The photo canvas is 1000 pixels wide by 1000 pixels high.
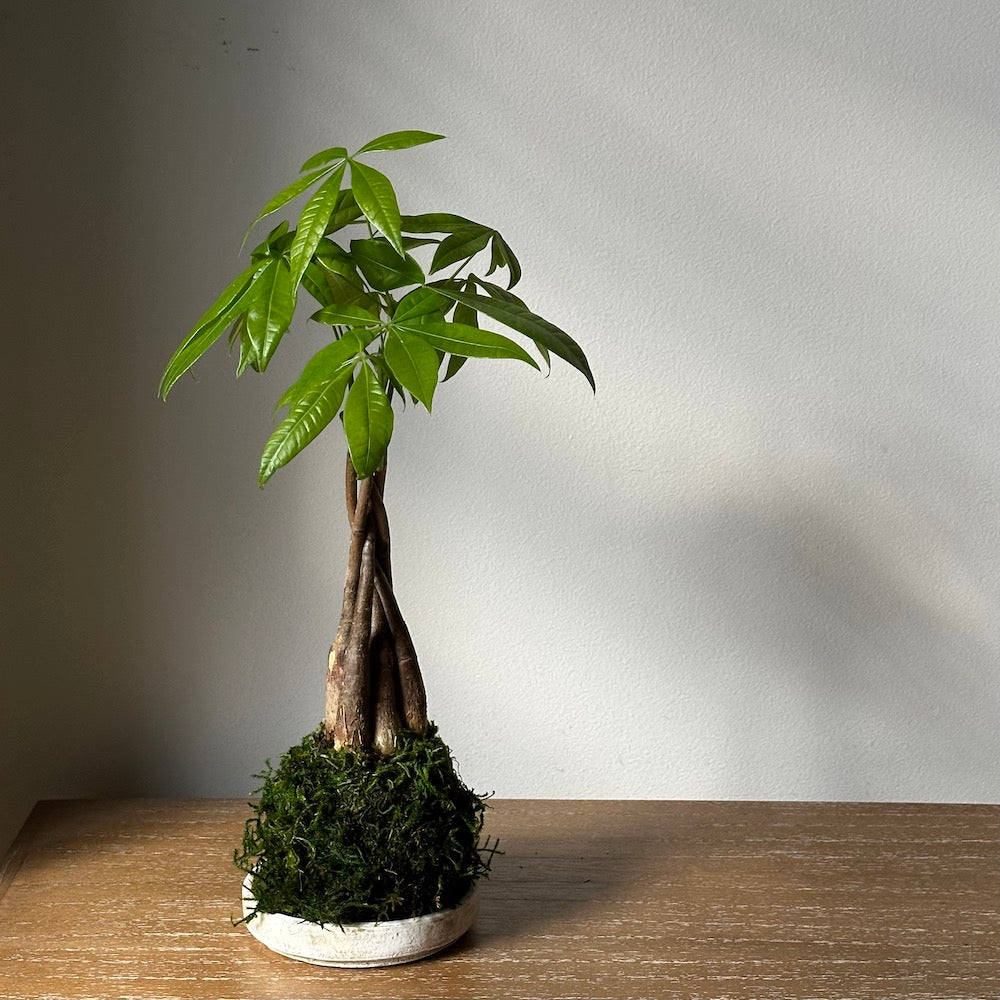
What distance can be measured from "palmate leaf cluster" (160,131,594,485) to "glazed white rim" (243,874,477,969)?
347 mm

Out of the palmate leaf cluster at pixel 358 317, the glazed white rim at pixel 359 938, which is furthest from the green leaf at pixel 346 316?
the glazed white rim at pixel 359 938

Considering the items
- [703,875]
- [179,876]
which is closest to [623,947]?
[703,875]

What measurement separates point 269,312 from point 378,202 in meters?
0.10

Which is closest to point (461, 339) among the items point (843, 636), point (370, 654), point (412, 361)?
point (412, 361)

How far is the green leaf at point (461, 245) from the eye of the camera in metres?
0.83

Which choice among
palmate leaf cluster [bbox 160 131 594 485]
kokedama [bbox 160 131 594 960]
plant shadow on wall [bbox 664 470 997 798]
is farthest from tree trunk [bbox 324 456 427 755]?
plant shadow on wall [bbox 664 470 997 798]

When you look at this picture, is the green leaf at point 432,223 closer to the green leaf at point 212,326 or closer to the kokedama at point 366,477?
the kokedama at point 366,477

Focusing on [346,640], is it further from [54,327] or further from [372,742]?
[54,327]

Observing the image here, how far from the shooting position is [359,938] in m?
0.83

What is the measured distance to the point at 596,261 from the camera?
119 cm

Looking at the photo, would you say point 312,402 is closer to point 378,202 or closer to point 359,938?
point 378,202

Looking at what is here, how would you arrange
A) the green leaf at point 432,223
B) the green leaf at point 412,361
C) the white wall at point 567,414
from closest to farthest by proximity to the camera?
the green leaf at point 412,361 < the green leaf at point 432,223 < the white wall at point 567,414

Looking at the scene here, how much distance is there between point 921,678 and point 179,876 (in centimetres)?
81

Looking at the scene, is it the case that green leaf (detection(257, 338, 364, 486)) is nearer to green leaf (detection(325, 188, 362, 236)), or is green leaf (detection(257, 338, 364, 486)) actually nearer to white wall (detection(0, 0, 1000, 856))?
green leaf (detection(325, 188, 362, 236))
